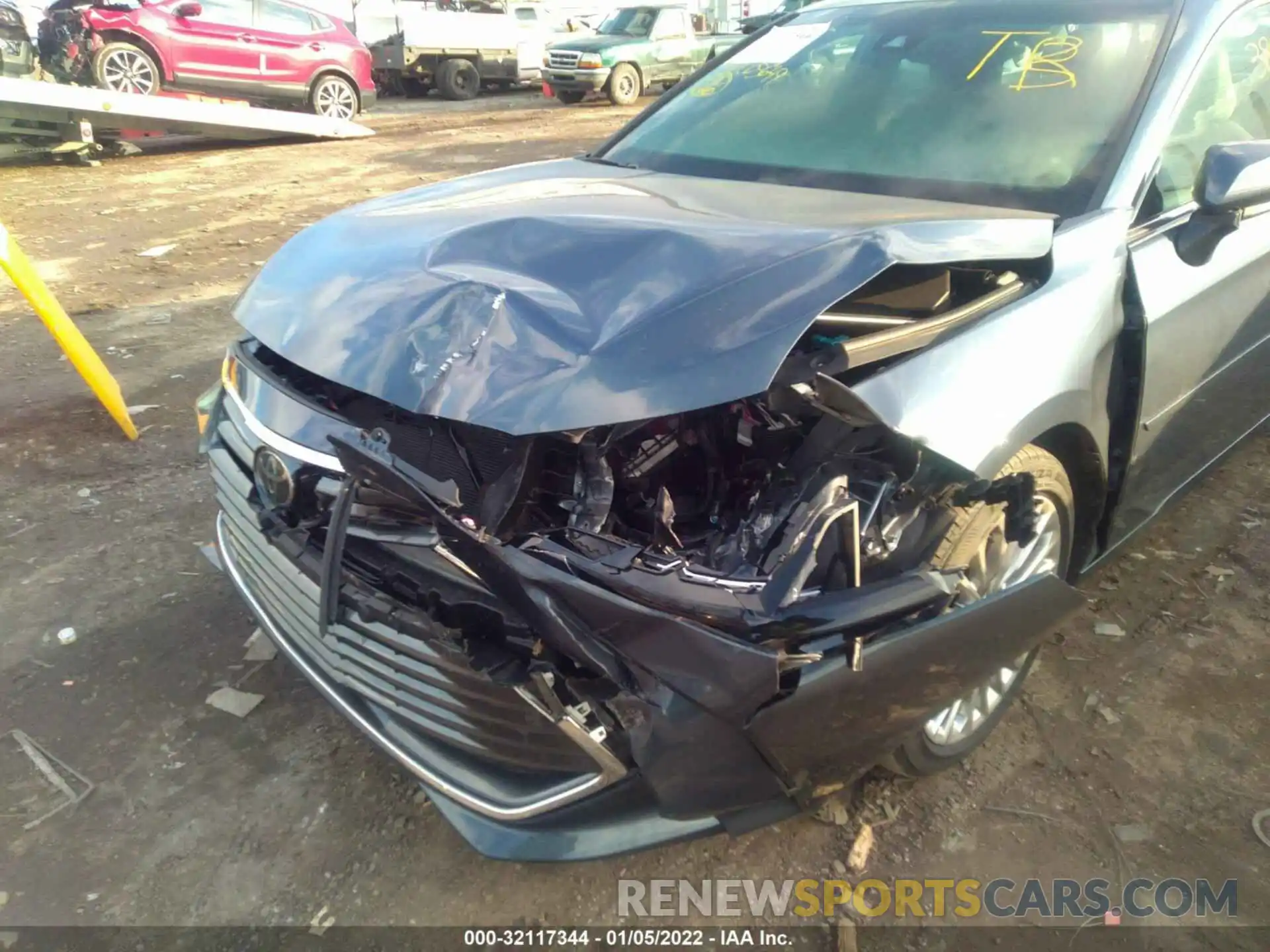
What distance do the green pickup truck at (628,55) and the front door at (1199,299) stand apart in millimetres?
13551

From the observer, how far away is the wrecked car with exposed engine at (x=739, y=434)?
1540 mm

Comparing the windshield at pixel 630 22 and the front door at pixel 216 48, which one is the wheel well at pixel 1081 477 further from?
the windshield at pixel 630 22

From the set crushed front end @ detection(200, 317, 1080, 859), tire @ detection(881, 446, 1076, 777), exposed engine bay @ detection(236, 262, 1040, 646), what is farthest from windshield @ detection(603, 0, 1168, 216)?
crushed front end @ detection(200, 317, 1080, 859)

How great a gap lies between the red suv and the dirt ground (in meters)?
9.15

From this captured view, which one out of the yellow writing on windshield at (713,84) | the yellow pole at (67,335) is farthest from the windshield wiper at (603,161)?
the yellow pole at (67,335)

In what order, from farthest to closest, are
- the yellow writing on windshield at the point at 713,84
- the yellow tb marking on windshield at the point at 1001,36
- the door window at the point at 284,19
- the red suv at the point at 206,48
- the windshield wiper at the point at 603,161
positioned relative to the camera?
the door window at the point at 284,19
the red suv at the point at 206,48
the yellow writing on windshield at the point at 713,84
the windshield wiper at the point at 603,161
the yellow tb marking on windshield at the point at 1001,36

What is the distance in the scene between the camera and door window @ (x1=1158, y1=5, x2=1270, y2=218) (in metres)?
2.41

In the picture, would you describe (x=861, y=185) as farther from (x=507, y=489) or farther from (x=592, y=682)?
(x=592, y=682)

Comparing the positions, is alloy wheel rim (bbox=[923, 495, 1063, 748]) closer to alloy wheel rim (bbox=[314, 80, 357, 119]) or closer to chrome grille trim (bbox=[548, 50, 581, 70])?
alloy wheel rim (bbox=[314, 80, 357, 119])

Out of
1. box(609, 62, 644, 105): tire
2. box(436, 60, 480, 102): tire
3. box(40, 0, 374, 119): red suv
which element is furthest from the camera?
box(436, 60, 480, 102): tire

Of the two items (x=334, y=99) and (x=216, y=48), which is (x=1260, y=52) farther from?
(x=334, y=99)

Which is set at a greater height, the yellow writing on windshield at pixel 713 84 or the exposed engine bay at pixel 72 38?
the yellow writing on windshield at pixel 713 84

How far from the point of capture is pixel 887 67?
2.85m

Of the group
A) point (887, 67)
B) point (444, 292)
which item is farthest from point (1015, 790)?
point (887, 67)
